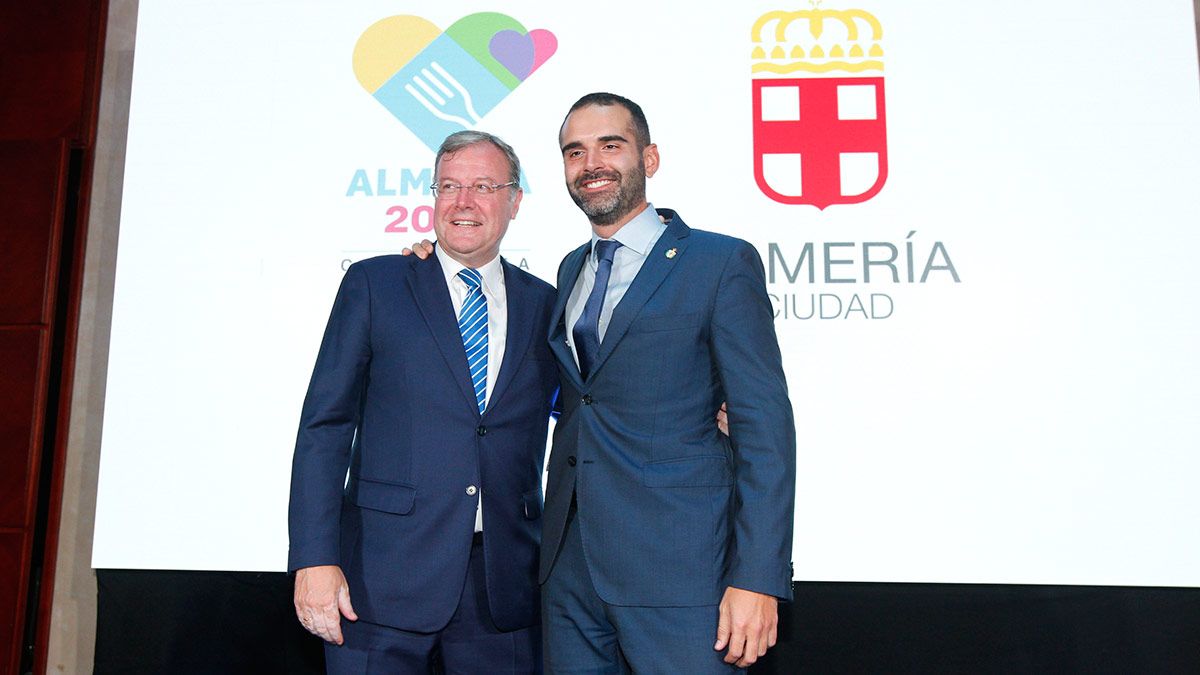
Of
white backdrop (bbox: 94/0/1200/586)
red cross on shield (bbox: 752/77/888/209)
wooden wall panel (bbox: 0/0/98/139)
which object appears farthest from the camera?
wooden wall panel (bbox: 0/0/98/139)

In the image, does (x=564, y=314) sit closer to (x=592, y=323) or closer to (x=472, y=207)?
(x=592, y=323)

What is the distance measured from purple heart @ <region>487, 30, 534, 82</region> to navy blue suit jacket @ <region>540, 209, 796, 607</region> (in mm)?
1468

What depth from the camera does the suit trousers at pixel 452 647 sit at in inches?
69.0

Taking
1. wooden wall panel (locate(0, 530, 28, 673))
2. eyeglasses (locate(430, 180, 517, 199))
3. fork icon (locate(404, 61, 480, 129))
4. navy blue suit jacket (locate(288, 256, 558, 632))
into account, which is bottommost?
wooden wall panel (locate(0, 530, 28, 673))

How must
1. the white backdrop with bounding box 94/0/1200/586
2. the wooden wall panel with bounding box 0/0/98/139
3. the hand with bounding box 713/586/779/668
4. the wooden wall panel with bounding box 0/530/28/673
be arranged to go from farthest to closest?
the wooden wall panel with bounding box 0/0/98/139, the wooden wall panel with bounding box 0/530/28/673, the white backdrop with bounding box 94/0/1200/586, the hand with bounding box 713/586/779/668

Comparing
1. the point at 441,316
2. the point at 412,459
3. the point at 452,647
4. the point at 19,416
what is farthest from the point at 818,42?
the point at 19,416

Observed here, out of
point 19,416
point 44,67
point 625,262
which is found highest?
point 44,67

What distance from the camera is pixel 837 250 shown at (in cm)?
281

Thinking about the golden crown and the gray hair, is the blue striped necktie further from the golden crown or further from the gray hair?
the golden crown

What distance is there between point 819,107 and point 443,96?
47.5 inches

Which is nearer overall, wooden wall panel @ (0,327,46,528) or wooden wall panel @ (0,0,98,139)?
wooden wall panel @ (0,327,46,528)

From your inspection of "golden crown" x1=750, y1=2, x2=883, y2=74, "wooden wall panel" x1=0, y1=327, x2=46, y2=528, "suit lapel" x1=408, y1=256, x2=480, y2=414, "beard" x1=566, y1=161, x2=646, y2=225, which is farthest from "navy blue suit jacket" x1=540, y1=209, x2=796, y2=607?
"wooden wall panel" x1=0, y1=327, x2=46, y2=528

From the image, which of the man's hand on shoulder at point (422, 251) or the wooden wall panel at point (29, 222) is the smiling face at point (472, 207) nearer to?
the man's hand on shoulder at point (422, 251)

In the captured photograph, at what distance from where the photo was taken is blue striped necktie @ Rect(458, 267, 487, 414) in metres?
1.88
